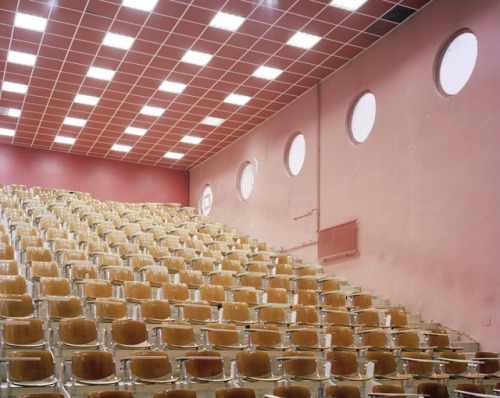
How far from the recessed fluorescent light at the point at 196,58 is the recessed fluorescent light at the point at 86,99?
2.13 meters

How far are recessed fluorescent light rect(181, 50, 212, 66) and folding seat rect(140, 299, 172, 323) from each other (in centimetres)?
477

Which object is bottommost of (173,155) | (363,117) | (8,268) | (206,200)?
(8,268)

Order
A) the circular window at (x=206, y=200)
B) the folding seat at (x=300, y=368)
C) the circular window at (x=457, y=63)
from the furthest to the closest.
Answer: the circular window at (x=206, y=200)
the circular window at (x=457, y=63)
the folding seat at (x=300, y=368)

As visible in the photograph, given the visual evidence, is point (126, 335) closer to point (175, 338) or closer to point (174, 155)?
point (175, 338)

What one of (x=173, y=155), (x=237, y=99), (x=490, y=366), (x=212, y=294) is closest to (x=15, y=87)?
(x=237, y=99)

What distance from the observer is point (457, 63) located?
7871mm

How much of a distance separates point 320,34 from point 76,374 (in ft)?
19.5

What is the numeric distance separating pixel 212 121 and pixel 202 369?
7.86 m

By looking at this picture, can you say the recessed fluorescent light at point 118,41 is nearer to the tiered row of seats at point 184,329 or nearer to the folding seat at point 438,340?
the tiered row of seats at point 184,329

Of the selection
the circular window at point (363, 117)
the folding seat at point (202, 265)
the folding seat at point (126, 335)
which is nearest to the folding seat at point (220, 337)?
the folding seat at point (126, 335)

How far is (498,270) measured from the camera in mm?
6750

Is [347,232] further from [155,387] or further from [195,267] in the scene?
[155,387]

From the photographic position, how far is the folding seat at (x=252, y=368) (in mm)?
4750

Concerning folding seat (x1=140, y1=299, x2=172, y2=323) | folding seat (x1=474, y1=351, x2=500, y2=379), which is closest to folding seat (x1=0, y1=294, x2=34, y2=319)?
folding seat (x1=140, y1=299, x2=172, y2=323)
